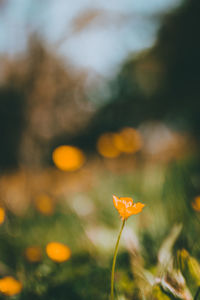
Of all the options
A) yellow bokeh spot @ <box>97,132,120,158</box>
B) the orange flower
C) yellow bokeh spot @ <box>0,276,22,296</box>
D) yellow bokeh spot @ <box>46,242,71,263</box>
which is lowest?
yellow bokeh spot @ <box>97,132,120,158</box>

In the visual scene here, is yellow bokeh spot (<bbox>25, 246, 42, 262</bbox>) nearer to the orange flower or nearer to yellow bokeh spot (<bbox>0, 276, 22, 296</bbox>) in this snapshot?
yellow bokeh spot (<bbox>0, 276, 22, 296</bbox>)

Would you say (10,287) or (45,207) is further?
(45,207)

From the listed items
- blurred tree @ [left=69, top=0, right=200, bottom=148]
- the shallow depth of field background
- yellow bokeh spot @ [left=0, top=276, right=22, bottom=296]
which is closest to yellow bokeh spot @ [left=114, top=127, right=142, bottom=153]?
the shallow depth of field background

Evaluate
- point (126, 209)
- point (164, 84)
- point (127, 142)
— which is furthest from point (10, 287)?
point (164, 84)

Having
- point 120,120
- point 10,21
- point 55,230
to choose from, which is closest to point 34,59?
point 10,21

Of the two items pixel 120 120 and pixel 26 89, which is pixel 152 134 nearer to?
pixel 120 120

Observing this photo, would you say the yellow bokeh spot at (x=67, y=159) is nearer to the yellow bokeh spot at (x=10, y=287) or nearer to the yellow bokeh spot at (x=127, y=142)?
the yellow bokeh spot at (x=127, y=142)

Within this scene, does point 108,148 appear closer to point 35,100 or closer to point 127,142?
point 127,142
